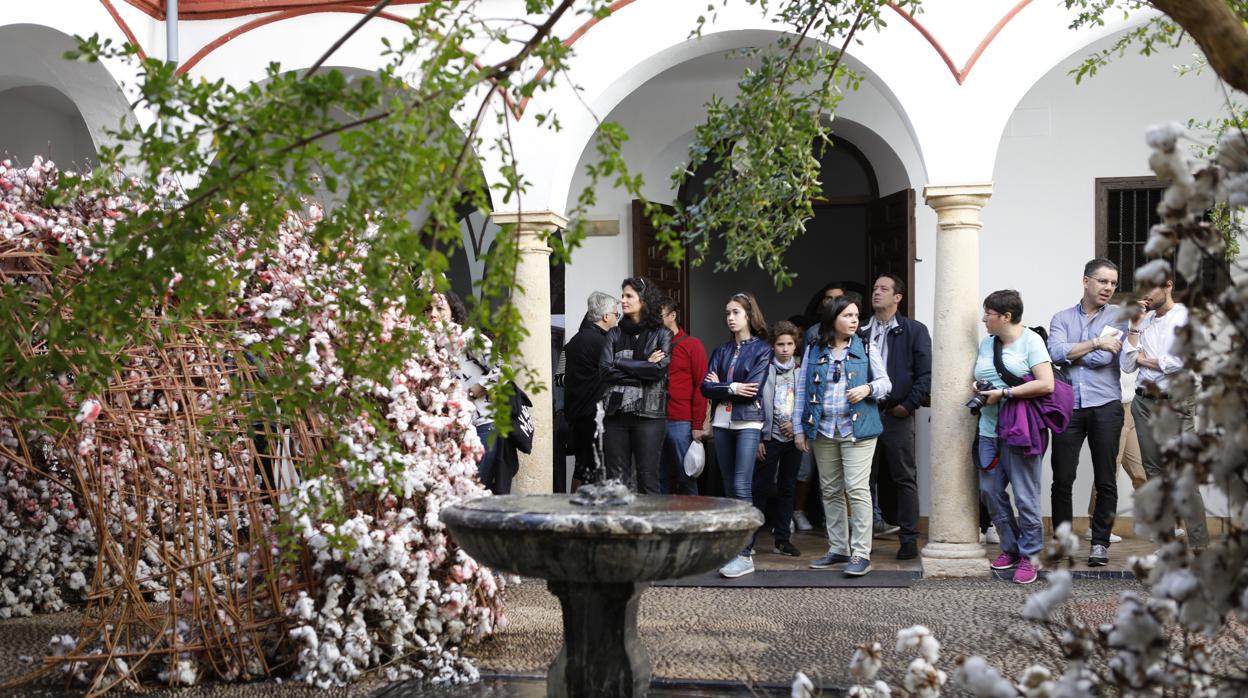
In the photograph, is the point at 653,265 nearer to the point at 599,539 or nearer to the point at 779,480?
the point at 779,480

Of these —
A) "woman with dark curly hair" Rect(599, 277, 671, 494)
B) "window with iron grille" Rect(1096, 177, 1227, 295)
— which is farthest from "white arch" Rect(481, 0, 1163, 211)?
"window with iron grille" Rect(1096, 177, 1227, 295)

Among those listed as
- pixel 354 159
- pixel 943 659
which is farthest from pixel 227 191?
pixel 943 659

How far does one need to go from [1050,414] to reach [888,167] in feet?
13.9

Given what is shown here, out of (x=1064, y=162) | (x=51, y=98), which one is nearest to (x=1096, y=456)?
(x=1064, y=162)

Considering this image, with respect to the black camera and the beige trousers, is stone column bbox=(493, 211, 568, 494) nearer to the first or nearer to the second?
the beige trousers

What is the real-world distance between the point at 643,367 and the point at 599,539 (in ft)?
14.8

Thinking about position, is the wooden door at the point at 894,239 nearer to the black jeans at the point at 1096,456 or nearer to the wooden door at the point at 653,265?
the wooden door at the point at 653,265

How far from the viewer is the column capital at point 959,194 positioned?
30.2 feet

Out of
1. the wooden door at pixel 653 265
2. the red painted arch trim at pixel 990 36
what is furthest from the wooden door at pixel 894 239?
the red painted arch trim at pixel 990 36

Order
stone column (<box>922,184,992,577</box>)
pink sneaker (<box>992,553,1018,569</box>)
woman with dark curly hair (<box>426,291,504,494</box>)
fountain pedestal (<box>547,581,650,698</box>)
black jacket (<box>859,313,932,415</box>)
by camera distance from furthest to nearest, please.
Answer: black jacket (<box>859,313,932,415</box>) → stone column (<box>922,184,992,577</box>) → pink sneaker (<box>992,553,1018,569</box>) → woman with dark curly hair (<box>426,291,504,494</box>) → fountain pedestal (<box>547,581,650,698</box>)

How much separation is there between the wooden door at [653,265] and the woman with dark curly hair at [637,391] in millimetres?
2829

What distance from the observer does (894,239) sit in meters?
11.6

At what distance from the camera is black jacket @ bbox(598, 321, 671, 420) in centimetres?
899

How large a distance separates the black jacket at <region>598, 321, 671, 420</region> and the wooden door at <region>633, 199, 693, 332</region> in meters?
2.86
